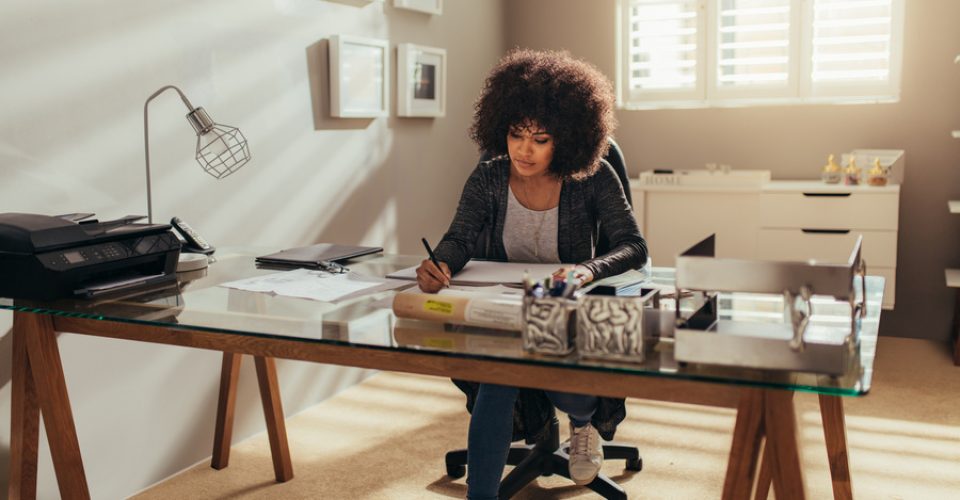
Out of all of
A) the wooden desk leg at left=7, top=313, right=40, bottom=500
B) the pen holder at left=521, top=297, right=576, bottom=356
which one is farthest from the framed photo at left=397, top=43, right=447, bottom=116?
the pen holder at left=521, top=297, right=576, bottom=356

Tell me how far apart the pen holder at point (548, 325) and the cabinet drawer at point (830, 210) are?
2938mm

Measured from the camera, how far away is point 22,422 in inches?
81.0

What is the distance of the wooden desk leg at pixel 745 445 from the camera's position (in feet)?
4.44

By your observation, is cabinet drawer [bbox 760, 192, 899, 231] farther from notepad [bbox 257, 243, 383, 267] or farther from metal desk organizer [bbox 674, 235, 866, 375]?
metal desk organizer [bbox 674, 235, 866, 375]

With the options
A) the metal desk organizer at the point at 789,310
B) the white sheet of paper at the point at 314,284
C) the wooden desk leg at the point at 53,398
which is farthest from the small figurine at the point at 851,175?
the wooden desk leg at the point at 53,398

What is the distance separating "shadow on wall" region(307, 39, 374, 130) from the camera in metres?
3.28

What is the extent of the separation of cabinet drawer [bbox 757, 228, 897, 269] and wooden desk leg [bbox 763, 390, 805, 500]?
8.96 feet

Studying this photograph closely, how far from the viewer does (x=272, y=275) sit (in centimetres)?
212

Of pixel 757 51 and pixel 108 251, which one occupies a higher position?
pixel 757 51

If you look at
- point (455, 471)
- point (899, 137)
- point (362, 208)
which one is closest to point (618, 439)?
point (455, 471)

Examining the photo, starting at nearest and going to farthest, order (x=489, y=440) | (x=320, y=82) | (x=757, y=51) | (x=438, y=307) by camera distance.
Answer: (x=438, y=307) < (x=489, y=440) < (x=320, y=82) < (x=757, y=51)

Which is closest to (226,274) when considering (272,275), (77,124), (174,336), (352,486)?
(272,275)

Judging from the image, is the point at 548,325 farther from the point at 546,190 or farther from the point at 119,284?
the point at 546,190

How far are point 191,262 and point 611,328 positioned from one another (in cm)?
121
